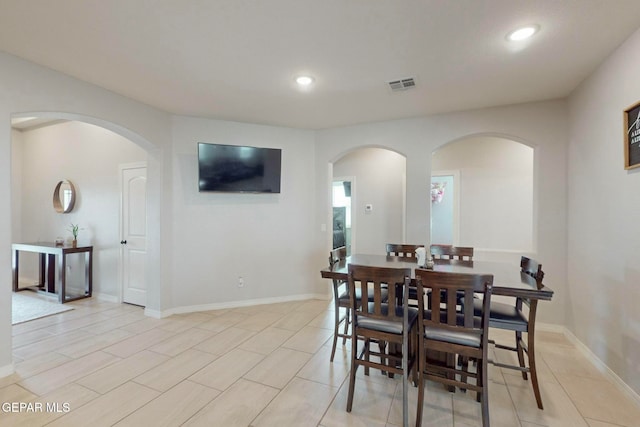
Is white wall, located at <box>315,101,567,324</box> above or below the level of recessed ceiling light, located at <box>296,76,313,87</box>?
below

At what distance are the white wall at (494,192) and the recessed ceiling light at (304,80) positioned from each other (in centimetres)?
247

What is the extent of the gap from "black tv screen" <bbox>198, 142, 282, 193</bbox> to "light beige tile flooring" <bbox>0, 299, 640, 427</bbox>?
191cm

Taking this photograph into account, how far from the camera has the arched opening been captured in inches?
184

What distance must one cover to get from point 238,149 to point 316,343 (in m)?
2.80

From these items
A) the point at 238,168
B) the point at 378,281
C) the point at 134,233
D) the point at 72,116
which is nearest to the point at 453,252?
the point at 378,281

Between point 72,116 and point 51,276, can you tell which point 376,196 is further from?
point 51,276

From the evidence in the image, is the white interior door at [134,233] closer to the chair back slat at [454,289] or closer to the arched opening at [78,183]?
the arched opening at [78,183]

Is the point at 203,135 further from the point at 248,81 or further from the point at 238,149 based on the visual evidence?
the point at 248,81

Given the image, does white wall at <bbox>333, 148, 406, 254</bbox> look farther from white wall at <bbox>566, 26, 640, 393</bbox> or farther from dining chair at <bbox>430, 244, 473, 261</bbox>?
white wall at <bbox>566, 26, 640, 393</bbox>

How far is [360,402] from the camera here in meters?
2.20

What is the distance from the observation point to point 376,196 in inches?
224

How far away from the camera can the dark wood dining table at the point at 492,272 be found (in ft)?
6.57

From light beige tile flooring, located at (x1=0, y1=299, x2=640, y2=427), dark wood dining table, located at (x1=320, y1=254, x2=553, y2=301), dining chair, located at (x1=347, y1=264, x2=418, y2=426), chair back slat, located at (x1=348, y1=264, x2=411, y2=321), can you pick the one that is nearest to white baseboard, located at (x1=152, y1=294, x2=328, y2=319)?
light beige tile flooring, located at (x1=0, y1=299, x2=640, y2=427)

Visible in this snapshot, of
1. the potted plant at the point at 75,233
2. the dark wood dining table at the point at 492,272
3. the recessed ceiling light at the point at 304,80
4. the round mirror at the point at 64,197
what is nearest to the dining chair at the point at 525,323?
the dark wood dining table at the point at 492,272
